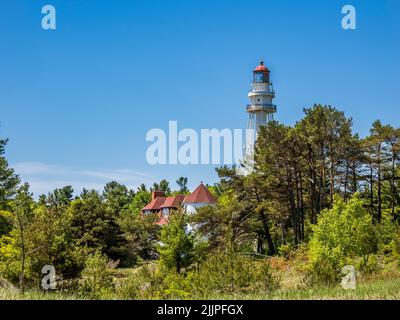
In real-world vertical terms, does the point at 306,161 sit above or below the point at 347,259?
above

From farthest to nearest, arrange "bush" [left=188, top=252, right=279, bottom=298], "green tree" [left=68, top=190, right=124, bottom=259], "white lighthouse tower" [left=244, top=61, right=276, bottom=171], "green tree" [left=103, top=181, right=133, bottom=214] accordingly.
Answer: "green tree" [left=103, top=181, right=133, bottom=214] < "white lighthouse tower" [left=244, top=61, right=276, bottom=171] < "green tree" [left=68, top=190, right=124, bottom=259] < "bush" [left=188, top=252, right=279, bottom=298]

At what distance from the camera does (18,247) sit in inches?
1233

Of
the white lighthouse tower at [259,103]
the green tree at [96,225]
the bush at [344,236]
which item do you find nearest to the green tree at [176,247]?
the bush at [344,236]

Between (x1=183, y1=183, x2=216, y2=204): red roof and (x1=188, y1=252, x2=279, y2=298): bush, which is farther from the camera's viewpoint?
(x1=183, y1=183, x2=216, y2=204): red roof

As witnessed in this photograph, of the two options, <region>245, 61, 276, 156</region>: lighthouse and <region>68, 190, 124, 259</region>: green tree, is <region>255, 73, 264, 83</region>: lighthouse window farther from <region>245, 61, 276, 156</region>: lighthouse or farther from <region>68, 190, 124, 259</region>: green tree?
<region>68, 190, 124, 259</region>: green tree

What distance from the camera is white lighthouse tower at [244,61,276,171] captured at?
224 feet

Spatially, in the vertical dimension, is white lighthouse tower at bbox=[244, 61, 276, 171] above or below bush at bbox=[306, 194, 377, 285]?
above

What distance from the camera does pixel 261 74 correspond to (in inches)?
2744

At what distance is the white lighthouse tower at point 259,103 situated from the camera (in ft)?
224

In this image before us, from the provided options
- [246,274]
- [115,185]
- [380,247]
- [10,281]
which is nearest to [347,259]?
[380,247]

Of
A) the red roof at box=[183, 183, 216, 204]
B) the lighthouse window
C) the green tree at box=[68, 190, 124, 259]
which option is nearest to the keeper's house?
the red roof at box=[183, 183, 216, 204]
